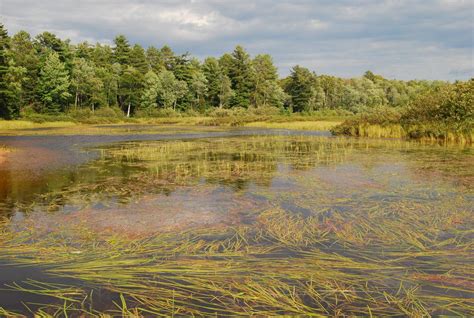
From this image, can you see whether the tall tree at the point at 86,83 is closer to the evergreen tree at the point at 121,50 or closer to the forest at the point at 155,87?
the forest at the point at 155,87

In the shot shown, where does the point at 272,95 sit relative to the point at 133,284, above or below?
above

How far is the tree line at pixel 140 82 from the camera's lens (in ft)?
199

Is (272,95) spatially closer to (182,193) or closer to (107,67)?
(107,67)

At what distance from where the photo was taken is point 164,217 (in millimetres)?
7777

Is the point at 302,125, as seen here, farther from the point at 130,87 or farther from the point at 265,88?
the point at 265,88

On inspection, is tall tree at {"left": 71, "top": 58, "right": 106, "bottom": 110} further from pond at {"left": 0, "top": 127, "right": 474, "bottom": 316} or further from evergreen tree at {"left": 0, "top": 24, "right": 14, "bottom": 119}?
pond at {"left": 0, "top": 127, "right": 474, "bottom": 316}

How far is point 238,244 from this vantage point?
20.0ft

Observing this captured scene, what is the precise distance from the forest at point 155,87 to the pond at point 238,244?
21.0 metres

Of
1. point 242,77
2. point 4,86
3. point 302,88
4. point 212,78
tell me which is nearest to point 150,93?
point 212,78

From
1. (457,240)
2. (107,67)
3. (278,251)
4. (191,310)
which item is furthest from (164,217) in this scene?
(107,67)

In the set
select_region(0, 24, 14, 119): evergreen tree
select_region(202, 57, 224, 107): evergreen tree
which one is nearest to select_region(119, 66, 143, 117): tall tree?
select_region(202, 57, 224, 107): evergreen tree

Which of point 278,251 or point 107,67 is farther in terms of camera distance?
point 107,67

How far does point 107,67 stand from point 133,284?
259 ft

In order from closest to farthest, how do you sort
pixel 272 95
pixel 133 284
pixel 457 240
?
pixel 133 284 → pixel 457 240 → pixel 272 95
